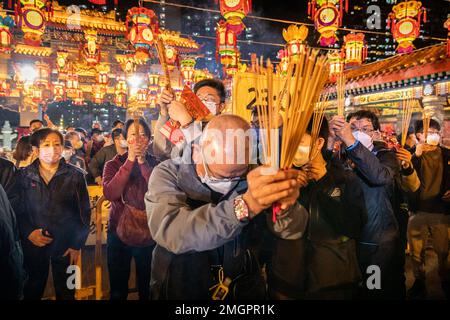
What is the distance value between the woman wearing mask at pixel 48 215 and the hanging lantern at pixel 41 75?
13466 mm

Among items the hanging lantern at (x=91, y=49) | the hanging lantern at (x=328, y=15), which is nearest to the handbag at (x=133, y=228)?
the hanging lantern at (x=328, y=15)

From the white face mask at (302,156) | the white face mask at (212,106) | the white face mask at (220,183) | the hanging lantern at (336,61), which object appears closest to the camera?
the white face mask at (220,183)

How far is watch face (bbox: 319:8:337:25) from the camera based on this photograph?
5.86 meters

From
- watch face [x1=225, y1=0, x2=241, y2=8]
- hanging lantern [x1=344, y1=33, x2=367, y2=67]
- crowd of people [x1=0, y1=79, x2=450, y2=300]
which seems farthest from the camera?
hanging lantern [x1=344, y1=33, x2=367, y2=67]

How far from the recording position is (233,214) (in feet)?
4.02

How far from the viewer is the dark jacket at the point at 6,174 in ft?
8.05

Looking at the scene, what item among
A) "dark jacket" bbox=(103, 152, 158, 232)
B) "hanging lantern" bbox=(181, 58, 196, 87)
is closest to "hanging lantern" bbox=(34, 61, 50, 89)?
"hanging lantern" bbox=(181, 58, 196, 87)

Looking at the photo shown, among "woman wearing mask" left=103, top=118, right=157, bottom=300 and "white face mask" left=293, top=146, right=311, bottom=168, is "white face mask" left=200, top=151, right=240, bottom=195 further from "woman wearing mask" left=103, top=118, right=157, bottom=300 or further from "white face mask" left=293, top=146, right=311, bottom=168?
"woman wearing mask" left=103, top=118, right=157, bottom=300

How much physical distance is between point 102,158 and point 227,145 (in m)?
2.89

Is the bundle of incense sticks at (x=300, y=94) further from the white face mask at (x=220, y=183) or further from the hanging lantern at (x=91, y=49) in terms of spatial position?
the hanging lantern at (x=91, y=49)

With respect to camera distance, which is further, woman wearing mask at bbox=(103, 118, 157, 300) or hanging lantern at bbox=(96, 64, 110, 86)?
hanging lantern at bbox=(96, 64, 110, 86)
